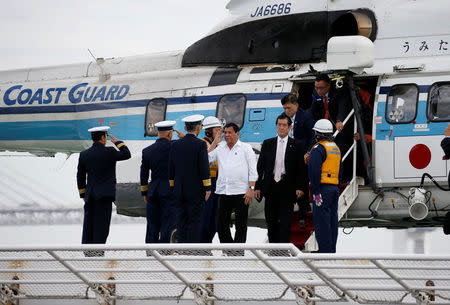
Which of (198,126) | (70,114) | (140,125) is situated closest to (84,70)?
(70,114)

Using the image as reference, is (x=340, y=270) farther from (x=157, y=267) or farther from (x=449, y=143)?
(x=449, y=143)

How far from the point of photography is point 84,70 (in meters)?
14.3

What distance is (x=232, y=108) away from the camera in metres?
12.1

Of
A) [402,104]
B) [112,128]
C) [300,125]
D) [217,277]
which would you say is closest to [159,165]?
[300,125]

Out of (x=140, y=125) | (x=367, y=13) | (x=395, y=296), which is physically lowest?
(x=395, y=296)

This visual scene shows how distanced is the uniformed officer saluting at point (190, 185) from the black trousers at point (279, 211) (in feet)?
2.65

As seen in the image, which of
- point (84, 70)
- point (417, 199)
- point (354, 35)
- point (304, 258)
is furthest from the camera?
point (84, 70)

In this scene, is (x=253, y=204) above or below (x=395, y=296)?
above

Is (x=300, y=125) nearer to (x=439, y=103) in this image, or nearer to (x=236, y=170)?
(x=236, y=170)

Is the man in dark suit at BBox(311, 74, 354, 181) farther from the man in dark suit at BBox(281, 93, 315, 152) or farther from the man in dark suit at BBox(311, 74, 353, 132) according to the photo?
the man in dark suit at BBox(281, 93, 315, 152)

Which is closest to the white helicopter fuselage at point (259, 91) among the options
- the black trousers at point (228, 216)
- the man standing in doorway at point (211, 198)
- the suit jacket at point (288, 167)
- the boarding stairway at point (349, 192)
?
the boarding stairway at point (349, 192)

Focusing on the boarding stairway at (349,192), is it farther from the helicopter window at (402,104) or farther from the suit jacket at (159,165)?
the suit jacket at (159,165)

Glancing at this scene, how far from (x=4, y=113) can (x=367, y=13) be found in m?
6.60

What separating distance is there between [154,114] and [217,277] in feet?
17.5
